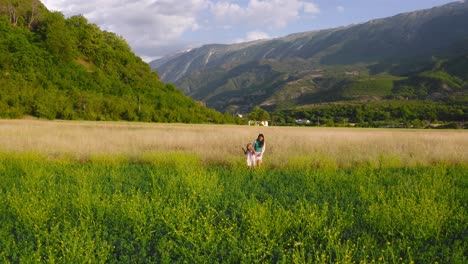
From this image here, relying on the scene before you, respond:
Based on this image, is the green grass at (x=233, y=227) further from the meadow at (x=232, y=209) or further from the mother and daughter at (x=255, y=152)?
the mother and daughter at (x=255, y=152)

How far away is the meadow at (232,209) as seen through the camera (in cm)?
584

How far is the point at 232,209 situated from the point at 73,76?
212 feet

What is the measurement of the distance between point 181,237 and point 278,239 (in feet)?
6.09

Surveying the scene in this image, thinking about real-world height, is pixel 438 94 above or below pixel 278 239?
above

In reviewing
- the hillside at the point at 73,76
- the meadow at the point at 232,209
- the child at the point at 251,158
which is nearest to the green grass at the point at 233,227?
the meadow at the point at 232,209

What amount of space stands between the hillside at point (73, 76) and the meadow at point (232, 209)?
→ 4087 cm

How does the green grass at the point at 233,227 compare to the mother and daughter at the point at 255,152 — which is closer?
the green grass at the point at 233,227

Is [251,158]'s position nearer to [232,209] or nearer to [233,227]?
[232,209]

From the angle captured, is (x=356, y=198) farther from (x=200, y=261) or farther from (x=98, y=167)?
(x=98, y=167)

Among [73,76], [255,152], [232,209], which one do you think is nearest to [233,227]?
[232,209]

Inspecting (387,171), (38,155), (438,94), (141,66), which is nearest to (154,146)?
(38,155)

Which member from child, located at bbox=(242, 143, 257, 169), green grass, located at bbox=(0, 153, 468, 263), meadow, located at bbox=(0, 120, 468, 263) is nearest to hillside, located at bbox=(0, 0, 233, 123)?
meadow, located at bbox=(0, 120, 468, 263)

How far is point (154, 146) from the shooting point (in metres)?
20.4

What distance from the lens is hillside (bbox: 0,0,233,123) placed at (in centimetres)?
5400
